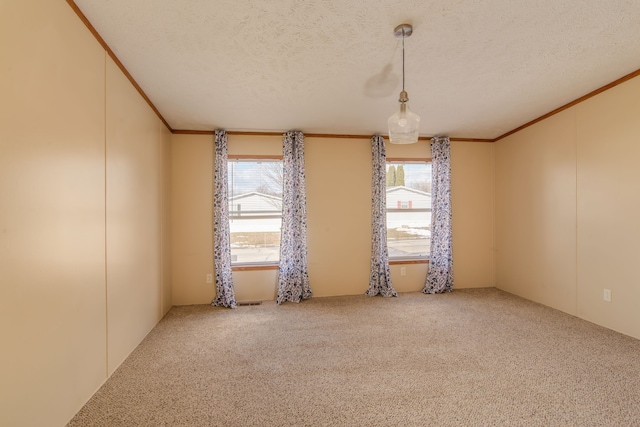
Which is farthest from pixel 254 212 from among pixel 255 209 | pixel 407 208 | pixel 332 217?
pixel 407 208

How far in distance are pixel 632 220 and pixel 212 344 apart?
14.1ft

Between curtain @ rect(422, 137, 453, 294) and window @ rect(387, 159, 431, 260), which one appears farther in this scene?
window @ rect(387, 159, 431, 260)

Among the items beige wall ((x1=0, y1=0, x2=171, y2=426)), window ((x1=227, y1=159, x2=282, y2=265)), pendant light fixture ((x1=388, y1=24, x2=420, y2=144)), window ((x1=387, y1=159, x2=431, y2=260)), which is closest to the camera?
beige wall ((x1=0, y1=0, x2=171, y2=426))

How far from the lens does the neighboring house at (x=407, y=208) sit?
4.55 metres

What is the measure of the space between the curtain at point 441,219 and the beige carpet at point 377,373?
3.31 feet

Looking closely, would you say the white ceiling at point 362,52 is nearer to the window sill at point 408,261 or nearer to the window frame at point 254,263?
the window frame at point 254,263

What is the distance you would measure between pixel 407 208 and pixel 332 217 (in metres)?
1.33

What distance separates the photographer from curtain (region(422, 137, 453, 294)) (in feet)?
14.4

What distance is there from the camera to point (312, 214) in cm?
422

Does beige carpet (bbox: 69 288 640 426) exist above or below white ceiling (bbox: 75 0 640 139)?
below

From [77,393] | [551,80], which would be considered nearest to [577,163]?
[551,80]

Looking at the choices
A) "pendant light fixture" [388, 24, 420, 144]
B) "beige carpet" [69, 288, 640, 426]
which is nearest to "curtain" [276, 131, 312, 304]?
"beige carpet" [69, 288, 640, 426]

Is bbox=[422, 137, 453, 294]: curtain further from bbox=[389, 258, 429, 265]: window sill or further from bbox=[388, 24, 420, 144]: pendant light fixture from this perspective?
bbox=[388, 24, 420, 144]: pendant light fixture

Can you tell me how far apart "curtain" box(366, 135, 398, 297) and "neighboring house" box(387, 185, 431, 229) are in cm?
32
